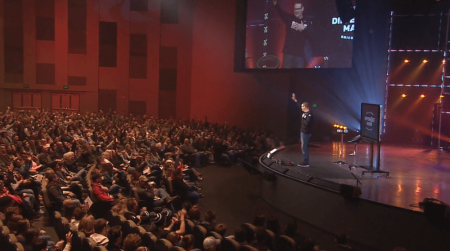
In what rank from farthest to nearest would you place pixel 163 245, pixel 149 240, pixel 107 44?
pixel 107 44
pixel 149 240
pixel 163 245

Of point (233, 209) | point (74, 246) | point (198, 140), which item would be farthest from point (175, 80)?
point (74, 246)

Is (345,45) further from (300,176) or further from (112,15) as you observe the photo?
(112,15)

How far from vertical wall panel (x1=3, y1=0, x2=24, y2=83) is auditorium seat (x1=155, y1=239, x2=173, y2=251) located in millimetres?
20464

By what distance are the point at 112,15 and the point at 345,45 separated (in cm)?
1309

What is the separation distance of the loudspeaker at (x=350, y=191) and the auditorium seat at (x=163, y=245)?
3.09 meters

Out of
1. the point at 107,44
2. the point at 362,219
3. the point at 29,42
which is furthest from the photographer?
the point at 107,44

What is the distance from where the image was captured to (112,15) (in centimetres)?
2216

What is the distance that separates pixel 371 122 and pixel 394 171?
1.41 m

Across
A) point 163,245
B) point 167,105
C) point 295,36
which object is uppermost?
point 295,36

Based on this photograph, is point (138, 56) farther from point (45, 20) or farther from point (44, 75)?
point (45, 20)

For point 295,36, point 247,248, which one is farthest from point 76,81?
point 247,248

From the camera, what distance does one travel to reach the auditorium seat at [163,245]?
13.8 ft

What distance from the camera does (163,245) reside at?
167 inches

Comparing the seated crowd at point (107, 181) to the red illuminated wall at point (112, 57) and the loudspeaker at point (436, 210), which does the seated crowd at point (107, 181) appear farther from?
the red illuminated wall at point (112, 57)
